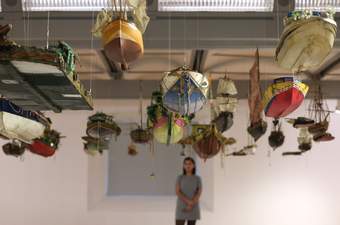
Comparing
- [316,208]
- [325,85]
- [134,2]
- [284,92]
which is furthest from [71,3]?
[316,208]

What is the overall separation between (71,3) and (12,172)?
424 cm

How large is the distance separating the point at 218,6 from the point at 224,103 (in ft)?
2.84

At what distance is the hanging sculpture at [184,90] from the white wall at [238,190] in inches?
161

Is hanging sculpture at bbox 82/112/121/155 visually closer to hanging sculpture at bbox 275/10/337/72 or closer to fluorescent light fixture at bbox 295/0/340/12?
fluorescent light fixture at bbox 295/0/340/12

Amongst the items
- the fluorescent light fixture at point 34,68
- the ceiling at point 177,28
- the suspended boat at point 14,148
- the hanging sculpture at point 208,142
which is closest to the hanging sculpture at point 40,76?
the fluorescent light fixture at point 34,68

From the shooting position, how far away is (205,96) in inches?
107

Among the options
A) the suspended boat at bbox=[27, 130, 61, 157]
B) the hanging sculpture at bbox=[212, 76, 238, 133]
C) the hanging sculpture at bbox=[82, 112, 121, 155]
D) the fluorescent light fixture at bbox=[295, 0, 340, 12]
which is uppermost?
the fluorescent light fixture at bbox=[295, 0, 340, 12]

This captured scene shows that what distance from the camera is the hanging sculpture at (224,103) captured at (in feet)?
12.9

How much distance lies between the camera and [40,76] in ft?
6.82

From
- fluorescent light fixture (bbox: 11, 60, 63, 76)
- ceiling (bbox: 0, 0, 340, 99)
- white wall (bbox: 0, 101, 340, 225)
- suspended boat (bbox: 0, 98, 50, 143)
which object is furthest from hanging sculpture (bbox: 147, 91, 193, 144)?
white wall (bbox: 0, 101, 340, 225)

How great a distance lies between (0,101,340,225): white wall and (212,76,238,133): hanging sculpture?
8.98 feet

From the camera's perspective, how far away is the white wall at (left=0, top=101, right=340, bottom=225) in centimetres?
677

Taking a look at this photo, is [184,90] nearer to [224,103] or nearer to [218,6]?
[218,6]

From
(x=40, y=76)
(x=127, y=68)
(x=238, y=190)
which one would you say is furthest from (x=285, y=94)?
(x=238, y=190)
